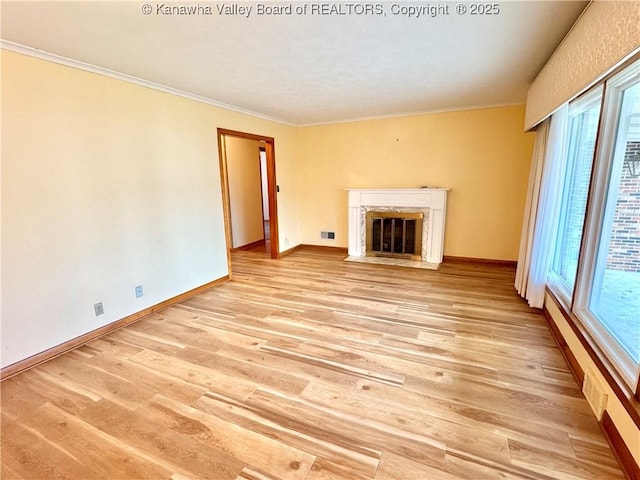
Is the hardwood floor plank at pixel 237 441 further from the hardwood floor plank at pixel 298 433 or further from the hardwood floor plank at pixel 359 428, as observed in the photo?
the hardwood floor plank at pixel 359 428

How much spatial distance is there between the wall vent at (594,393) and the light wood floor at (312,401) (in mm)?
59

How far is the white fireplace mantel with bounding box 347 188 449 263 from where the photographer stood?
456 cm

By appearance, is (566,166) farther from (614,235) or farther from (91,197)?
(91,197)

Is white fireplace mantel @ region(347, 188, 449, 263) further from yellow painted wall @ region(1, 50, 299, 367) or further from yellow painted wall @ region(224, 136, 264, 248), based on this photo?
yellow painted wall @ region(1, 50, 299, 367)

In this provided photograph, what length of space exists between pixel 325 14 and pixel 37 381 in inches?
121

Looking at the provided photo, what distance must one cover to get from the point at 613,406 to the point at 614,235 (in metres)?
1.05

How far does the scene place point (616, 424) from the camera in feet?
4.90

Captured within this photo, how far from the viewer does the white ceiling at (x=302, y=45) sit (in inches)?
70.1

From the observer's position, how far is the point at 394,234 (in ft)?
16.3

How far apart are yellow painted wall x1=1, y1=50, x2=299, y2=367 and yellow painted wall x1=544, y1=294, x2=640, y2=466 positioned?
362cm

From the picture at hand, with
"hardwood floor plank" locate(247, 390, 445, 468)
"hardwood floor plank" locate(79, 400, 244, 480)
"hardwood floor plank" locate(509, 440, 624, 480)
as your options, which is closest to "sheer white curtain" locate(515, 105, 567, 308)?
"hardwood floor plank" locate(509, 440, 624, 480)

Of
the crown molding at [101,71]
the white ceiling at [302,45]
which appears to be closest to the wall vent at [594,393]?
the white ceiling at [302,45]

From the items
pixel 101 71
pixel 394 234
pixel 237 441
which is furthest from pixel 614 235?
pixel 101 71

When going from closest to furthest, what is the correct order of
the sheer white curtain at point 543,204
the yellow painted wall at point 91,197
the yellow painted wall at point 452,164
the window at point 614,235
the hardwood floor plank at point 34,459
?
the hardwood floor plank at point 34,459 < the window at point 614,235 < the yellow painted wall at point 91,197 < the sheer white curtain at point 543,204 < the yellow painted wall at point 452,164
